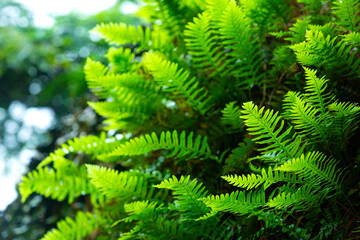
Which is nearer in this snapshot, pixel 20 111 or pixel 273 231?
pixel 273 231

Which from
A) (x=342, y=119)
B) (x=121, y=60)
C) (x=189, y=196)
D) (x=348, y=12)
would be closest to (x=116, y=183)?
(x=189, y=196)

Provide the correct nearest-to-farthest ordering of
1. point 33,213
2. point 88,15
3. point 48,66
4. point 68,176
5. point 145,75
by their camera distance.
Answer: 1. point 68,176
2. point 145,75
3. point 33,213
4. point 48,66
5. point 88,15

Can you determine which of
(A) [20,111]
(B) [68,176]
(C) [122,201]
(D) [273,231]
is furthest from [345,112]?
(A) [20,111]

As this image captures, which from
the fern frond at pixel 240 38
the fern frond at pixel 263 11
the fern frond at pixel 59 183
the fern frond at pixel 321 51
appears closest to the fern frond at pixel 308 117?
the fern frond at pixel 321 51

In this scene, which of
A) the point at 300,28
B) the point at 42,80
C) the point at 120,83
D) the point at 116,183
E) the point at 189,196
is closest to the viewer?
the point at 189,196

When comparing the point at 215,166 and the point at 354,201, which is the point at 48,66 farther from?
the point at 354,201

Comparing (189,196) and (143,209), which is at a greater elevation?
(189,196)

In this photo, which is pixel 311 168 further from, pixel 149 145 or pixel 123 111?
pixel 123 111
